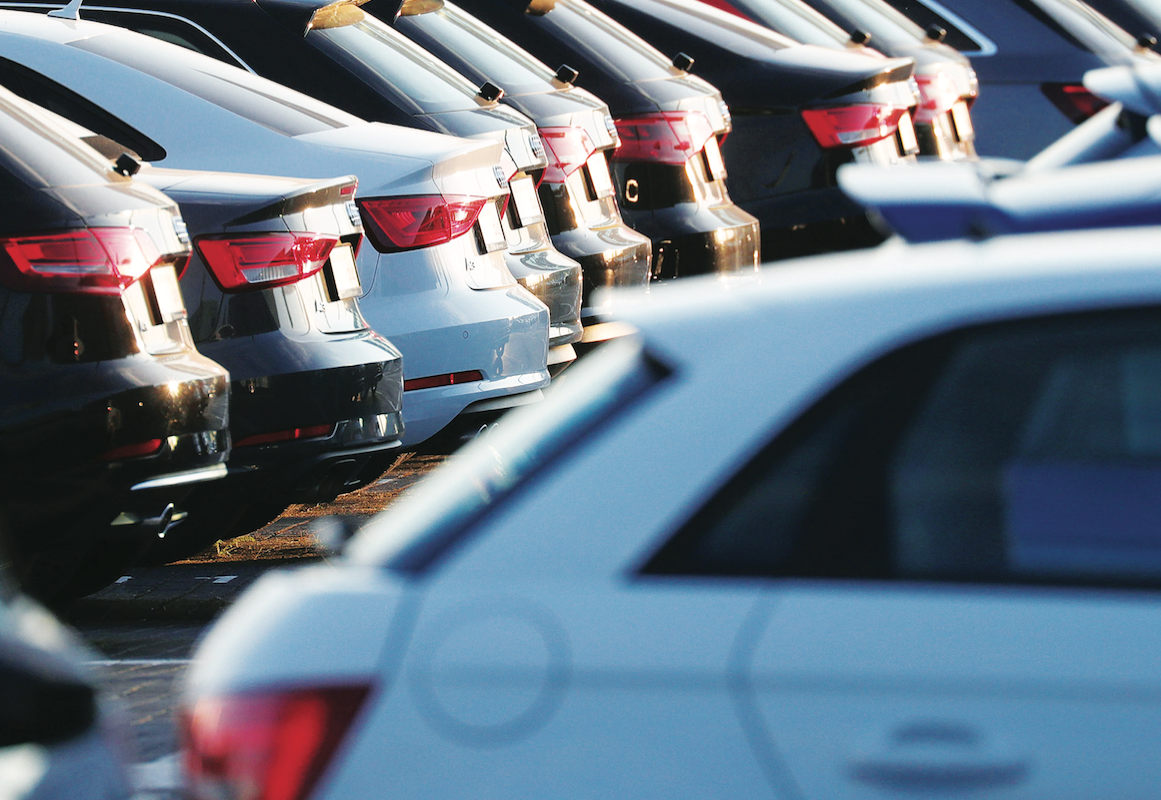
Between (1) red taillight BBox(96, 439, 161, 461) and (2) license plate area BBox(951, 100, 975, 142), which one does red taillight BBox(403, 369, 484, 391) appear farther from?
(2) license plate area BBox(951, 100, 975, 142)

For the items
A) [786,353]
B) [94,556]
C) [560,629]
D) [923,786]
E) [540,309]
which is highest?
[786,353]

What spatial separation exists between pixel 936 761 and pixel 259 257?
4009mm

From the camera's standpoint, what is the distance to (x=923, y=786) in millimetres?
1884

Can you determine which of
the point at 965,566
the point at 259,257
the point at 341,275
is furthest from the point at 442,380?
the point at 965,566

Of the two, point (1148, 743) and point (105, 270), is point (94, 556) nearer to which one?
point (105, 270)

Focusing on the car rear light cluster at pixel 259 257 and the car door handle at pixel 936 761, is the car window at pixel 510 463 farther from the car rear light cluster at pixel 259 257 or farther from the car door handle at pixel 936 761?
the car rear light cluster at pixel 259 257

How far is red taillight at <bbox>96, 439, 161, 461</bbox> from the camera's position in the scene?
4891 mm

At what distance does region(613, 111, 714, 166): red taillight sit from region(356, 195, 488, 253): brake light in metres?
2.44

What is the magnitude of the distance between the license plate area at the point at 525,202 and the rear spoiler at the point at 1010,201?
462 centimetres

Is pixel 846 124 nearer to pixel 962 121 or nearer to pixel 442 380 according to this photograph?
pixel 962 121

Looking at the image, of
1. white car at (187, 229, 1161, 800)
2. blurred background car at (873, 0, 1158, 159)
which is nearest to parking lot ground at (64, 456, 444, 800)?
white car at (187, 229, 1161, 800)

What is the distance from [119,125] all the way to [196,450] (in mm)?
1619

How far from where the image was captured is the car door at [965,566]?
1.89m

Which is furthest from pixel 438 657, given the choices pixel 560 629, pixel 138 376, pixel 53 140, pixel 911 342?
pixel 53 140
